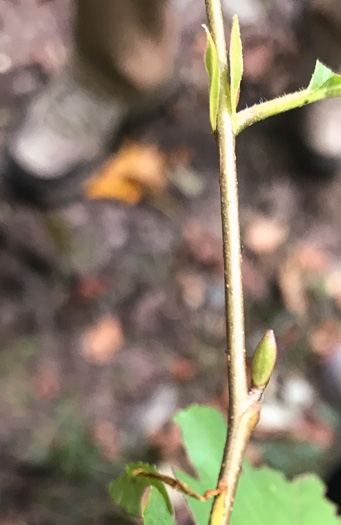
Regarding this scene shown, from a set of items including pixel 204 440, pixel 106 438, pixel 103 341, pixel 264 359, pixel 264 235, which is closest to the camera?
pixel 264 359

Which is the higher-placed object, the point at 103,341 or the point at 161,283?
the point at 161,283

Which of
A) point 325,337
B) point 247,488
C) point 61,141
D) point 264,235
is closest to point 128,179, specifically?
point 61,141

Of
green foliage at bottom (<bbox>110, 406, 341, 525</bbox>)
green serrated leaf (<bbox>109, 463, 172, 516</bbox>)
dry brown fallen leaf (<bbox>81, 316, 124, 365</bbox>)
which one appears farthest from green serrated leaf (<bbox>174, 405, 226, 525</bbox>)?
dry brown fallen leaf (<bbox>81, 316, 124, 365</bbox>)

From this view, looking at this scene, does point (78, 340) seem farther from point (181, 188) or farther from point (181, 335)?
point (181, 188)

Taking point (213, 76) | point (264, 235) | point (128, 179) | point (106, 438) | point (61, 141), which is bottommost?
point (213, 76)

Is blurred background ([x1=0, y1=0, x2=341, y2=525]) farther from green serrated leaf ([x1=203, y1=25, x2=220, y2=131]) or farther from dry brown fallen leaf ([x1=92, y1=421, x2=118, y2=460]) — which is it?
green serrated leaf ([x1=203, y1=25, x2=220, y2=131])

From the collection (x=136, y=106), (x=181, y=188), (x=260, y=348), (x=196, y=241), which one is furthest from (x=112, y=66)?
(x=260, y=348)

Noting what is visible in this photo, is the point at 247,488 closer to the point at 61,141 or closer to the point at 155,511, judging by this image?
the point at 155,511

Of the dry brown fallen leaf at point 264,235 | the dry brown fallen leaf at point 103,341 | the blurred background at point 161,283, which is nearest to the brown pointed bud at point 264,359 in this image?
the blurred background at point 161,283
